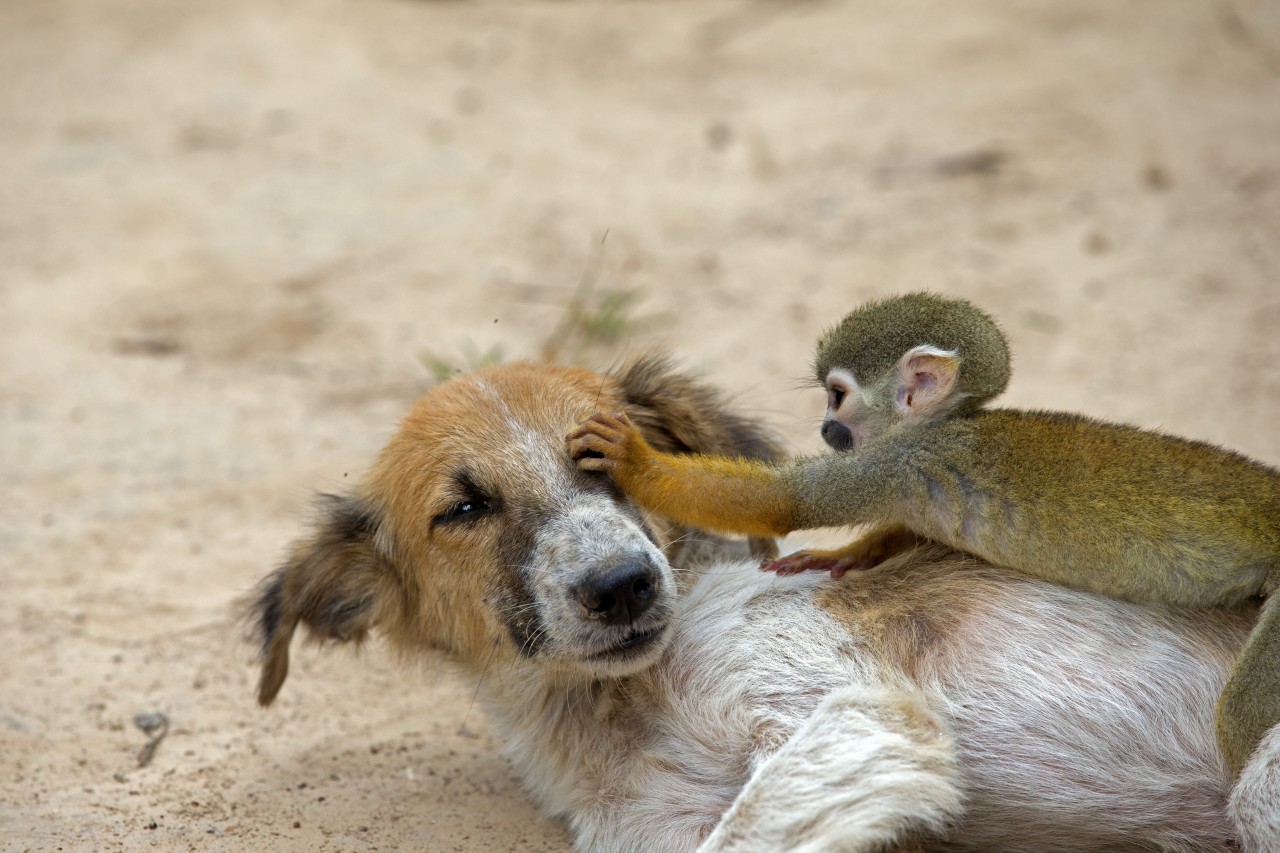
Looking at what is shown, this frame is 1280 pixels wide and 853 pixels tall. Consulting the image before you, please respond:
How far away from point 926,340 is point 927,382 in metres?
0.13

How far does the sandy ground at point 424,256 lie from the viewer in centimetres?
528

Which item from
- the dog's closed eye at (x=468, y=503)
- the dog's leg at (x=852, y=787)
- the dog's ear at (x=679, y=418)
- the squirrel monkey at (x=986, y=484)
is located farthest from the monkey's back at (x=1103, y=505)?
the dog's closed eye at (x=468, y=503)

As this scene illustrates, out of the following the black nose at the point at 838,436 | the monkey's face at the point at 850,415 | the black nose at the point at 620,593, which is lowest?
the black nose at the point at 620,593

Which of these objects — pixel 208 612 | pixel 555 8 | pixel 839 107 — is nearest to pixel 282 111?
pixel 555 8

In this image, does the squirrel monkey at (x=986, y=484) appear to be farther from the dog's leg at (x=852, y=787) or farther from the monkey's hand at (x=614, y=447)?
the dog's leg at (x=852, y=787)

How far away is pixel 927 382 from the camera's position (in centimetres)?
406

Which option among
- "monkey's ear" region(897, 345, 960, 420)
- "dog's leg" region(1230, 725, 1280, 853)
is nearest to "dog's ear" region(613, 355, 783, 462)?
"monkey's ear" region(897, 345, 960, 420)

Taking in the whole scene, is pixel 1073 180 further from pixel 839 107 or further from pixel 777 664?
pixel 777 664

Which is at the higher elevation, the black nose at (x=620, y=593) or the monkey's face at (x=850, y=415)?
the monkey's face at (x=850, y=415)

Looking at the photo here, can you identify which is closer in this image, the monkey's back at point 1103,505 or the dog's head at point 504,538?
the monkey's back at point 1103,505

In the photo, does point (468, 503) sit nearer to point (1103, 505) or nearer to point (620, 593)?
point (620, 593)

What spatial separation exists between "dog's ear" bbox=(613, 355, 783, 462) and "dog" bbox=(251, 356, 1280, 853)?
0.25 ft

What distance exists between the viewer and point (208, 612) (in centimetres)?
602

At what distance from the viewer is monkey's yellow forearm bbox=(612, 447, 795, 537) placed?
4023 millimetres
